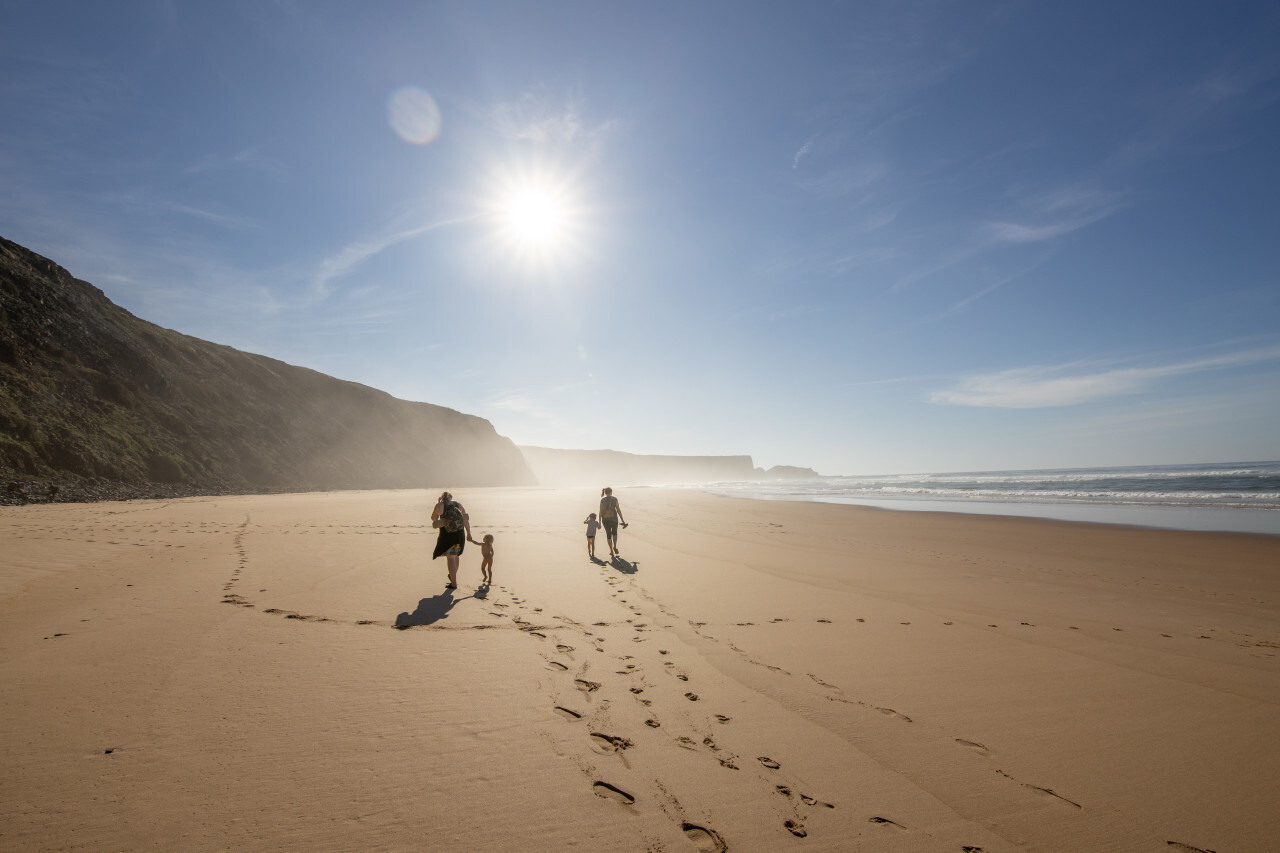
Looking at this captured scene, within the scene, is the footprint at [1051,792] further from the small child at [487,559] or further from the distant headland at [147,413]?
the distant headland at [147,413]

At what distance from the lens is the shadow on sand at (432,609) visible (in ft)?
21.5

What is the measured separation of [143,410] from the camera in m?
29.8

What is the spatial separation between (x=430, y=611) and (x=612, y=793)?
497cm

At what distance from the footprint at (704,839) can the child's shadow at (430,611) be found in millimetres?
4872

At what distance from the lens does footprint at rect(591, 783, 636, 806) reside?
2.99 metres

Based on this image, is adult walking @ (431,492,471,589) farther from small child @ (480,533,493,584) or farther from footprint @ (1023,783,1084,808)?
footprint @ (1023,783,1084,808)

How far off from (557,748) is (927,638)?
508 centimetres

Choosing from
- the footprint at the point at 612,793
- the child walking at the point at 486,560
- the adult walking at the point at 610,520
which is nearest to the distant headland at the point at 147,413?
the child walking at the point at 486,560

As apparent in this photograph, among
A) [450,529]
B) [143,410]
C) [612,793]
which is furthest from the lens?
[143,410]

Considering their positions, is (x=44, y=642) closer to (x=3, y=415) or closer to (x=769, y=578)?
(x=769, y=578)

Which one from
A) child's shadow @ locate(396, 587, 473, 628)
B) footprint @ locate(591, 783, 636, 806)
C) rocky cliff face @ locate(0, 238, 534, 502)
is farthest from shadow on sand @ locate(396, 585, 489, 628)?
rocky cliff face @ locate(0, 238, 534, 502)

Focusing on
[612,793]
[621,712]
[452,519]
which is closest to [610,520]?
[452,519]

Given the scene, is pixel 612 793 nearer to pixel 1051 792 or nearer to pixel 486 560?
pixel 1051 792

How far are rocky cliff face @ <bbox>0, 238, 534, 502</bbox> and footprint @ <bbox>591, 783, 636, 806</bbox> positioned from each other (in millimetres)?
27672
